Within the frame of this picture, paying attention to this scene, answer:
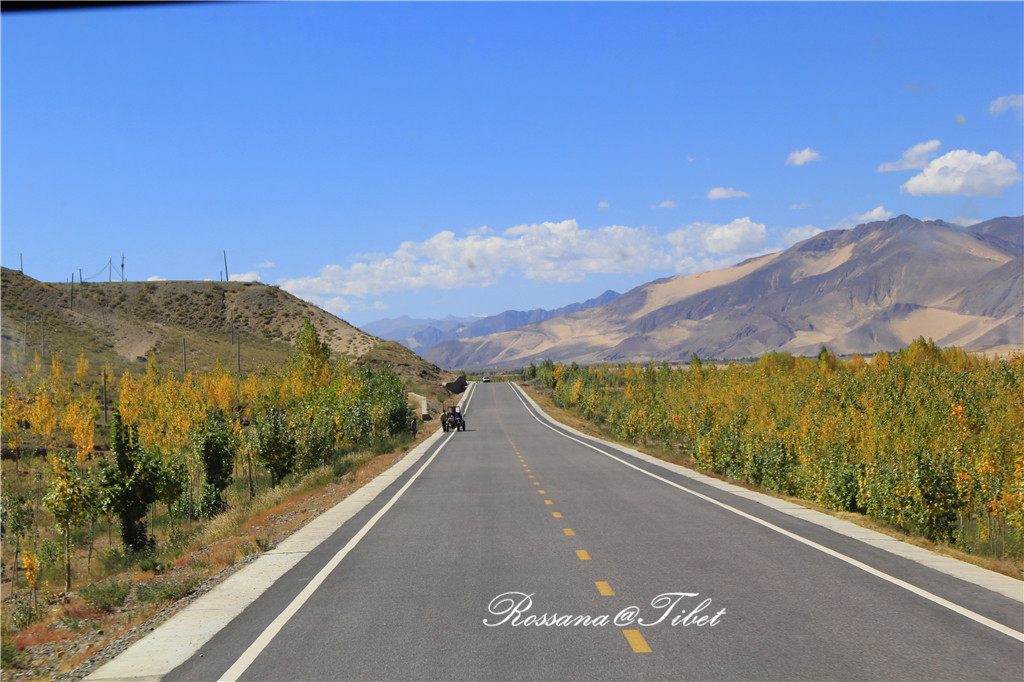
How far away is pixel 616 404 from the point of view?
242 feet

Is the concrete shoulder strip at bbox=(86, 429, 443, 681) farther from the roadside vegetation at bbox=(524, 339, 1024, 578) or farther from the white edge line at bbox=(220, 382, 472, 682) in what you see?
the roadside vegetation at bbox=(524, 339, 1024, 578)

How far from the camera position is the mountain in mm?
87500

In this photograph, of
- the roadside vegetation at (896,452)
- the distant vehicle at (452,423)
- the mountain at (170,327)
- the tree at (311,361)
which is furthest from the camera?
the mountain at (170,327)

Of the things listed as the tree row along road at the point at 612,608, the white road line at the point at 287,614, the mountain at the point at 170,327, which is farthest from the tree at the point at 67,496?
the mountain at the point at 170,327

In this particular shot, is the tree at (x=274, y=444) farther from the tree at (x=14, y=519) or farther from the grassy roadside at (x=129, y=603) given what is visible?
the grassy roadside at (x=129, y=603)

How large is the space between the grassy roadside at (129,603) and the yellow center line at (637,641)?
15.1ft

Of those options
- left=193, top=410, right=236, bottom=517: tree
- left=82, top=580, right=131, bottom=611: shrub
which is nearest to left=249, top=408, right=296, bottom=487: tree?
left=193, top=410, right=236, bottom=517: tree

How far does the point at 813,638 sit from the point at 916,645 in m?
0.80

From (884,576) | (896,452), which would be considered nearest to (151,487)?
(896,452)

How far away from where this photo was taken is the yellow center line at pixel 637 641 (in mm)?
6355

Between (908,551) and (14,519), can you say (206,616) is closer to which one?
(908,551)

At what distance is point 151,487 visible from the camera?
2656 cm

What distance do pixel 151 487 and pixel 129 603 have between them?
16734mm

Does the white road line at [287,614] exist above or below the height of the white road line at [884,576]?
above
